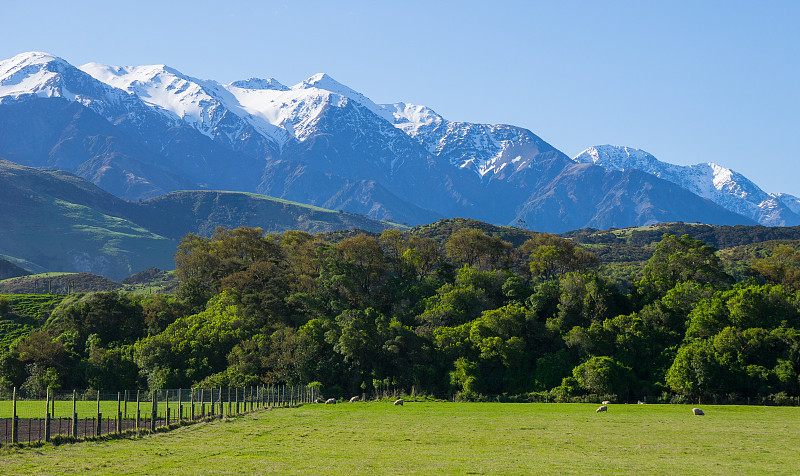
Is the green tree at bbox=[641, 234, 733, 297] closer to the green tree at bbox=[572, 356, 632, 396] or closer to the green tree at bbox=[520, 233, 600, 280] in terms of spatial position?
the green tree at bbox=[520, 233, 600, 280]

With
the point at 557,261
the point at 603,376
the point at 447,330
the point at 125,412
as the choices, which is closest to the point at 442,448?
the point at 125,412

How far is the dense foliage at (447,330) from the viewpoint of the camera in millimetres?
96312

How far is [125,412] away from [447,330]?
218 ft

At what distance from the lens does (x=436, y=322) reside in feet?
383

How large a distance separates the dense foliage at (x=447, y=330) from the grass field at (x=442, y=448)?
3089 cm

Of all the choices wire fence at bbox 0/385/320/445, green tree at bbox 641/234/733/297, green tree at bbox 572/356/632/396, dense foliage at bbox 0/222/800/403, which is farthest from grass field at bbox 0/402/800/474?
green tree at bbox 641/234/733/297

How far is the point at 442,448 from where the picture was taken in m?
41.6

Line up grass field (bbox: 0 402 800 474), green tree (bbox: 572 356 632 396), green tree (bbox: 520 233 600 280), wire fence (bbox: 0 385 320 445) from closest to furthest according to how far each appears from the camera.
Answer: grass field (bbox: 0 402 800 474) < wire fence (bbox: 0 385 320 445) < green tree (bbox: 572 356 632 396) < green tree (bbox: 520 233 600 280)

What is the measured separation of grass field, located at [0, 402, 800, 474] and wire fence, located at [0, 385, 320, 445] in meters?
1.90

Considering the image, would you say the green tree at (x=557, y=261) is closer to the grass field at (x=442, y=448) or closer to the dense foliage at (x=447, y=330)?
the dense foliage at (x=447, y=330)

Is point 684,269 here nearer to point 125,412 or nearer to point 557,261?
point 557,261

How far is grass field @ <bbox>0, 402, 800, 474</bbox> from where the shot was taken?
33094 mm

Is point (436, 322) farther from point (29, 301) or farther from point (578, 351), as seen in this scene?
point (29, 301)

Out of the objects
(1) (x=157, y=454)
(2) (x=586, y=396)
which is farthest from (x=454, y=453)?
(2) (x=586, y=396)
